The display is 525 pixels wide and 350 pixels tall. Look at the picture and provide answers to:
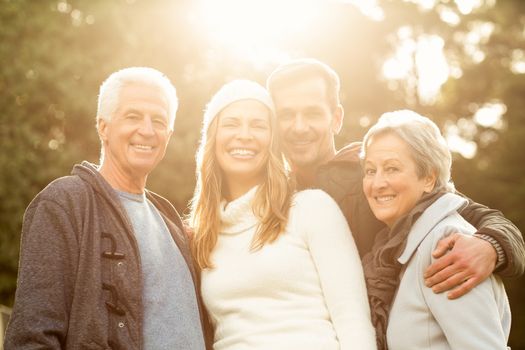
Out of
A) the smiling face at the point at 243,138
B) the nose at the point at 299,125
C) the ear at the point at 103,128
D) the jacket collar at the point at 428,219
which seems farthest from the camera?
the nose at the point at 299,125

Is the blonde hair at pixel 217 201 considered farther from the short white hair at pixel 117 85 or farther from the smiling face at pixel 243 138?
the short white hair at pixel 117 85

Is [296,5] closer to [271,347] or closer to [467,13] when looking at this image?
[467,13]

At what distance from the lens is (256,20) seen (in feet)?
52.9

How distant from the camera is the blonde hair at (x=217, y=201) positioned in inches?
139

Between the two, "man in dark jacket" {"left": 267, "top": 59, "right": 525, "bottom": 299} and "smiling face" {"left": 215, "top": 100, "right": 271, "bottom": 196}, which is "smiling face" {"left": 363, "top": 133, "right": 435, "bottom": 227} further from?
"smiling face" {"left": 215, "top": 100, "right": 271, "bottom": 196}

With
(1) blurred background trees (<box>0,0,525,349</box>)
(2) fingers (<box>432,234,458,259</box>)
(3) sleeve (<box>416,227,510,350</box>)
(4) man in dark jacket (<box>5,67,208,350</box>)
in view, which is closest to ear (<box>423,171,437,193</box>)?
(2) fingers (<box>432,234,458,259</box>)

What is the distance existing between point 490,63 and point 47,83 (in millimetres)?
12347

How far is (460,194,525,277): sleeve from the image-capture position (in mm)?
3160

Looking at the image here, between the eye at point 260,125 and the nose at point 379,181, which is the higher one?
the eye at point 260,125

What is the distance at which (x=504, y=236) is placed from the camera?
318cm

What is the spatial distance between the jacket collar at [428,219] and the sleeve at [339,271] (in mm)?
299

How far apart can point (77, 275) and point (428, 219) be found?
5.23 ft

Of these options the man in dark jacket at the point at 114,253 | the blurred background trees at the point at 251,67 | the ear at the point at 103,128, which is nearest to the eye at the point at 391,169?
the man in dark jacket at the point at 114,253

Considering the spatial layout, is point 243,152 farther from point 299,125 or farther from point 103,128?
point 103,128
